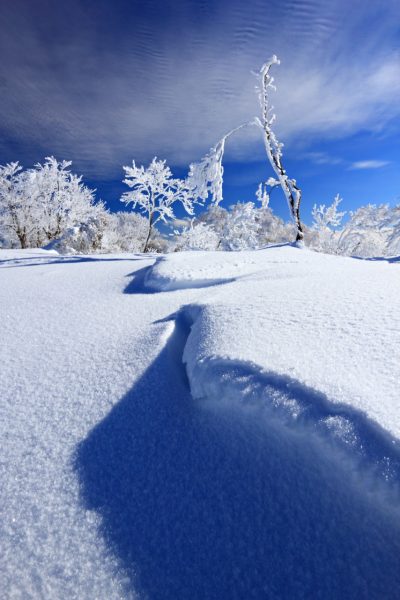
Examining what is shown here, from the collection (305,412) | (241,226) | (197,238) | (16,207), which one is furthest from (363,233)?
(16,207)

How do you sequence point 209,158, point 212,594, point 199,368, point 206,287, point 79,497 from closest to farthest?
point 212,594, point 79,497, point 199,368, point 206,287, point 209,158

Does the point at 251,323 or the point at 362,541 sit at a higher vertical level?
the point at 251,323

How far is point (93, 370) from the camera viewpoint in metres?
1.48

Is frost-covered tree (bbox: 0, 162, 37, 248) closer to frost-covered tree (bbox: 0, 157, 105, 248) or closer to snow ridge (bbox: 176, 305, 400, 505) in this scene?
frost-covered tree (bbox: 0, 157, 105, 248)

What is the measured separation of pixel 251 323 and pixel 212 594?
3.23ft

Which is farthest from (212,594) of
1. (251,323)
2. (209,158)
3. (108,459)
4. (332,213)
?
(332,213)

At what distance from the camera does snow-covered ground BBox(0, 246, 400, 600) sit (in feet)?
2.38

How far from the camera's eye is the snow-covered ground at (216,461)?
0.73 metres

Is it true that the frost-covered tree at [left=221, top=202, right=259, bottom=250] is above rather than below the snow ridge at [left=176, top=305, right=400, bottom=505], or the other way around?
above

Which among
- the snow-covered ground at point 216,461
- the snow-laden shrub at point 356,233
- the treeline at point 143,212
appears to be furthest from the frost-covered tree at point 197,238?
the snow-covered ground at point 216,461

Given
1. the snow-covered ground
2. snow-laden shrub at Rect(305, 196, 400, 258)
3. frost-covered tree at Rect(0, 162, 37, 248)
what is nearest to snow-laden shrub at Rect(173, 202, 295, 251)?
snow-laden shrub at Rect(305, 196, 400, 258)

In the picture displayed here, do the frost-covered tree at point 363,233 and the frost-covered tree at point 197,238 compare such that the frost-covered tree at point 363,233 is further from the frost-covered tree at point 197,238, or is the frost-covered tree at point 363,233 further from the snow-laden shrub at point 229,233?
the frost-covered tree at point 197,238

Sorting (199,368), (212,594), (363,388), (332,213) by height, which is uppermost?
(332,213)

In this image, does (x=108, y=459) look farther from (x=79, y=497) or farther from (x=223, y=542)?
(x=223, y=542)
